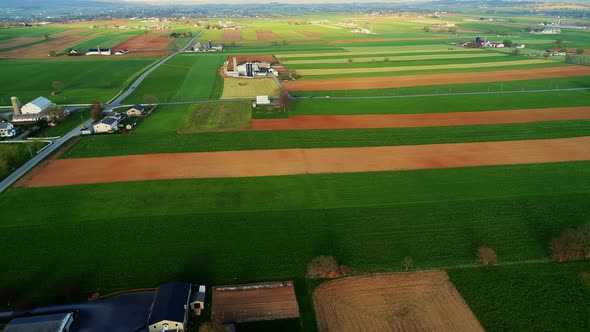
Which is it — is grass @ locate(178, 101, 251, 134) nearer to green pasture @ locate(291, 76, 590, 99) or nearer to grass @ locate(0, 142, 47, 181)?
green pasture @ locate(291, 76, 590, 99)

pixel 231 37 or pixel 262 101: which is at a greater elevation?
pixel 262 101

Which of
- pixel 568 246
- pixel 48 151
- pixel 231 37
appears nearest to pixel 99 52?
pixel 231 37

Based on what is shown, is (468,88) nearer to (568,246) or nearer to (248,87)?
(248,87)

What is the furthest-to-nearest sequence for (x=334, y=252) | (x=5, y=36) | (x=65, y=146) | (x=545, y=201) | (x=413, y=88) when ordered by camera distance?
(x=5, y=36)
(x=413, y=88)
(x=65, y=146)
(x=545, y=201)
(x=334, y=252)

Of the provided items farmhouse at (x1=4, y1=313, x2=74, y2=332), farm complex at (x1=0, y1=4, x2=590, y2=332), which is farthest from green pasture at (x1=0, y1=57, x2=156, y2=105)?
farmhouse at (x1=4, y1=313, x2=74, y2=332)

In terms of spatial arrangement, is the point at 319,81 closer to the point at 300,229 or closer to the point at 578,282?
the point at 300,229

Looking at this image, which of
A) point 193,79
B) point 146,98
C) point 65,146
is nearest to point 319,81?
point 193,79
